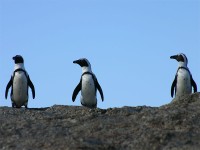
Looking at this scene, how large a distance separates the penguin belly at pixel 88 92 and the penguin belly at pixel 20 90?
1617 mm

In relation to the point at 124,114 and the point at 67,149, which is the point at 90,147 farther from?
the point at 124,114

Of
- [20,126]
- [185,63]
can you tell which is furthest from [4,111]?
[185,63]

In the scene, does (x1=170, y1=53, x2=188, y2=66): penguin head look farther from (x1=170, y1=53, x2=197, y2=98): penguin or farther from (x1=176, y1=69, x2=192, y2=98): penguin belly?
(x1=176, y1=69, x2=192, y2=98): penguin belly

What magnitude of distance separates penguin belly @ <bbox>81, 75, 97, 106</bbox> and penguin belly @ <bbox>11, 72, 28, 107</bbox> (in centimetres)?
162

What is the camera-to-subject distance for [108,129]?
32.4 ft

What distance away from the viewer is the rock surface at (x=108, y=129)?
9109 millimetres

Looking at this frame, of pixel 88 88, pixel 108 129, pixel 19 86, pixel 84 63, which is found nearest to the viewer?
pixel 108 129

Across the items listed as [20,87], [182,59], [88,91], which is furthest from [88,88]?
[182,59]

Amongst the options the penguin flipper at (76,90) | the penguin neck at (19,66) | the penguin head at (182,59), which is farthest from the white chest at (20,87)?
the penguin head at (182,59)

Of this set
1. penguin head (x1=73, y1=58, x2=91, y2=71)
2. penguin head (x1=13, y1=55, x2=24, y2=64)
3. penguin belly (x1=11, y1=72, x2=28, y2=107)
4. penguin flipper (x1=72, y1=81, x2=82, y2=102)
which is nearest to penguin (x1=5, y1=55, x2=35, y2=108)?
penguin belly (x1=11, y1=72, x2=28, y2=107)

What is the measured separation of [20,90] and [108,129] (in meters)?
6.59

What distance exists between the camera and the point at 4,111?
40.2ft

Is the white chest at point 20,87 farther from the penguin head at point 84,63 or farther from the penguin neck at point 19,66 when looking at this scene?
the penguin head at point 84,63

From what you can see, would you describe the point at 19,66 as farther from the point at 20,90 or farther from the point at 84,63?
the point at 84,63
